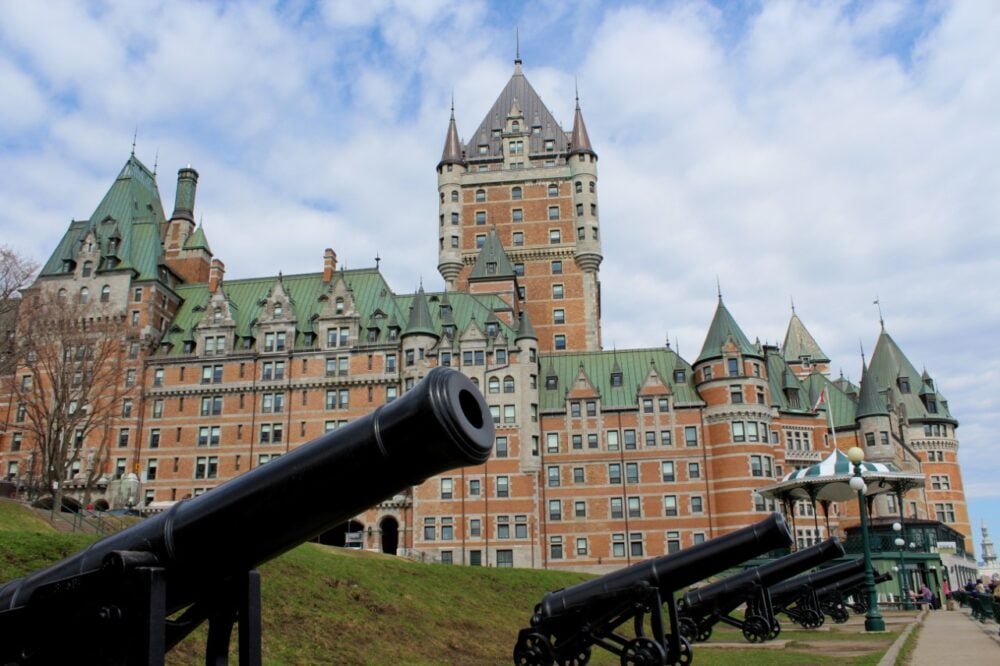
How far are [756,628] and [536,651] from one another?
1060cm

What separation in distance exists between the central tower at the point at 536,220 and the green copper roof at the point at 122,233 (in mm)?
25369

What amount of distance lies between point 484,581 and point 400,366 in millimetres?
29659

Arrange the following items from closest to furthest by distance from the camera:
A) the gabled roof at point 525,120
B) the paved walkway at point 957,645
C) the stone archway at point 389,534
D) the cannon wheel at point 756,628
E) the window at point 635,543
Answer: the paved walkway at point 957,645
the cannon wheel at point 756,628
the window at point 635,543
the stone archway at point 389,534
the gabled roof at point 525,120

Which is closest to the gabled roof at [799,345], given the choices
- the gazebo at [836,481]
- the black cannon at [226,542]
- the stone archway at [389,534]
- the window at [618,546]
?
the window at [618,546]

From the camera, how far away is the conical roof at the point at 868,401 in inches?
2704

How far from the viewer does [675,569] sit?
15375mm

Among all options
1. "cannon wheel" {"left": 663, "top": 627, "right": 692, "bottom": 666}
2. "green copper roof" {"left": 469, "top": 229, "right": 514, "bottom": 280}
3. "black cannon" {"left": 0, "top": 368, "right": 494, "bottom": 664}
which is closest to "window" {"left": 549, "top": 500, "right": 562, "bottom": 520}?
"green copper roof" {"left": 469, "top": 229, "right": 514, "bottom": 280}

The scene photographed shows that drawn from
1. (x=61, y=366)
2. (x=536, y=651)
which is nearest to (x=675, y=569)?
(x=536, y=651)

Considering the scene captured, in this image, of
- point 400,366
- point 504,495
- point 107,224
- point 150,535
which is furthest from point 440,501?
point 150,535

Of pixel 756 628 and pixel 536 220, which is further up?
pixel 536 220

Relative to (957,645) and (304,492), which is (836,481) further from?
(304,492)

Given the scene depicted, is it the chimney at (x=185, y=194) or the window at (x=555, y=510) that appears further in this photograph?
the chimney at (x=185, y=194)

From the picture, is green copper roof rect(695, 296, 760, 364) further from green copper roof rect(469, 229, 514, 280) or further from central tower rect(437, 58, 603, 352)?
green copper roof rect(469, 229, 514, 280)

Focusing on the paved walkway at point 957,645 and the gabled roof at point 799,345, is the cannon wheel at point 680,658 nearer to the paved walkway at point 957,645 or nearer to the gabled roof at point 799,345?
the paved walkway at point 957,645
